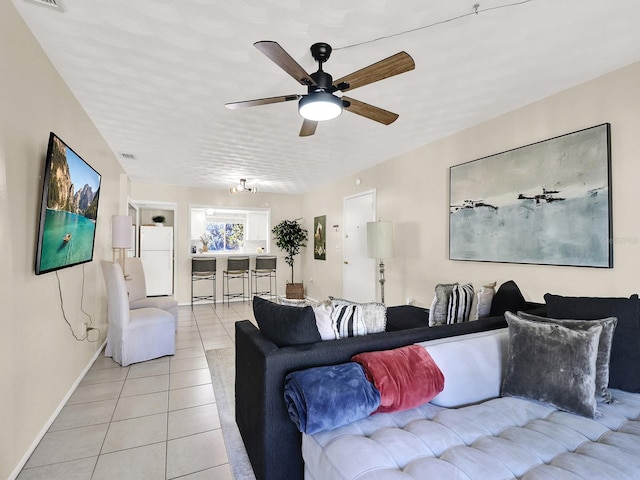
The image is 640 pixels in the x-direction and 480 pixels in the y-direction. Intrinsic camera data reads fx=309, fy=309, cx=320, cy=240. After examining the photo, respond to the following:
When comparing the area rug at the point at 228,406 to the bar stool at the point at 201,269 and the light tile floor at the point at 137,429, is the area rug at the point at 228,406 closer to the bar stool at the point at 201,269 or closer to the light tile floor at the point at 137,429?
the light tile floor at the point at 137,429

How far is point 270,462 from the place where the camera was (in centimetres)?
144

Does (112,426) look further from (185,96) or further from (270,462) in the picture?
(185,96)

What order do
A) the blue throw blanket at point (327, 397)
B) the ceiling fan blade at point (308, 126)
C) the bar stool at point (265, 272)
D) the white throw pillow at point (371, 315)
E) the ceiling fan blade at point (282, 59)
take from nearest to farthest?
the blue throw blanket at point (327, 397)
the ceiling fan blade at point (282, 59)
the white throw pillow at point (371, 315)
the ceiling fan blade at point (308, 126)
the bar stool at point (265, 272)

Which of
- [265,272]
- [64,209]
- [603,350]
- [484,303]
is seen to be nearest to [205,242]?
[265,272]

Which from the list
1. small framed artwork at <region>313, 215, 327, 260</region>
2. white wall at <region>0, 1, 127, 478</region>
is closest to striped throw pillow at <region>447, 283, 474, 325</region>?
white wall at <region>0, 1, 127, 478</region>

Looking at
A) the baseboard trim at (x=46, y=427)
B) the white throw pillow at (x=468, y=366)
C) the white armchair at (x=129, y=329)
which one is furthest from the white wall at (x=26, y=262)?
the white throw pillow at (x=468, y=366)

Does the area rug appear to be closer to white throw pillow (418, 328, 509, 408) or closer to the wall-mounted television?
white throw pillow (418, 328, 509, 408)

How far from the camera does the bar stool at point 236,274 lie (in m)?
6.34

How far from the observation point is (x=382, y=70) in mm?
1733

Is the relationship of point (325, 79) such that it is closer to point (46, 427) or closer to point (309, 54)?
point (309, 54)

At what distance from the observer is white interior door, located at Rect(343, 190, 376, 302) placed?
4.80 metres

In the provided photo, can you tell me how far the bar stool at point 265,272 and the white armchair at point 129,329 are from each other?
316 cm

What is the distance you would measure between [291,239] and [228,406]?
478 centimetres

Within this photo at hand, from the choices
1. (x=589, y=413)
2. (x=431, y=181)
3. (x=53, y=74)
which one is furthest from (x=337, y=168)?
(x=589, y=413)
